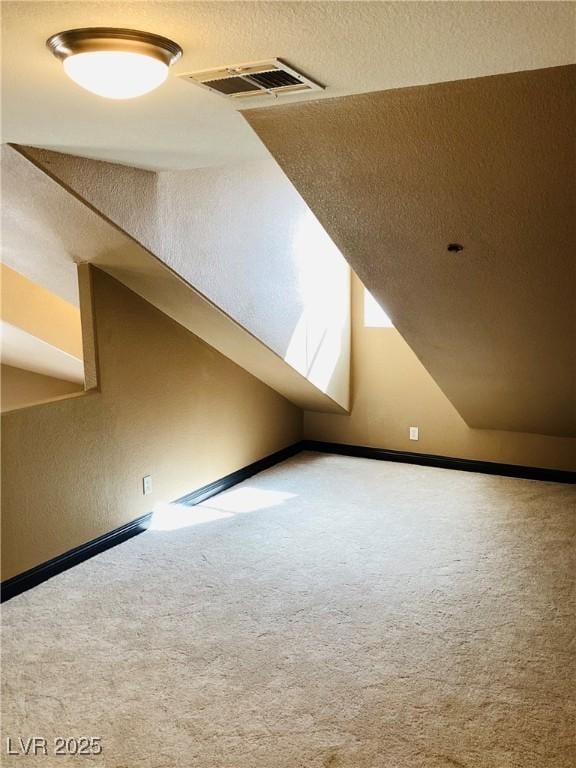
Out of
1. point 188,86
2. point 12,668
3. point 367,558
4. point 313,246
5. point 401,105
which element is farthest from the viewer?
point 313,246

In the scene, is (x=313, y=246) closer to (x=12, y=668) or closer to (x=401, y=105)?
(x=401, y=105)

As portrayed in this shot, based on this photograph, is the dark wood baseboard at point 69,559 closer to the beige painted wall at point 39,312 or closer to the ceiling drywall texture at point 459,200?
the beige painted wall at point 39,312

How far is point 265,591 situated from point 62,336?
2.15 m

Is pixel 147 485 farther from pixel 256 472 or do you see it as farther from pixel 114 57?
pixel 114 57

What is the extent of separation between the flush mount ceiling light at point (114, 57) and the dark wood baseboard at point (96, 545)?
2.52m

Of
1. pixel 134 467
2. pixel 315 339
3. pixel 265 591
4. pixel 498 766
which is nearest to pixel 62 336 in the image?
pixel 134 467

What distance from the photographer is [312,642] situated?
287 cm

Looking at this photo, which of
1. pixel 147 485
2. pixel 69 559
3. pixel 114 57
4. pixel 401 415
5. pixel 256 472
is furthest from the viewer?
pixel 401 415

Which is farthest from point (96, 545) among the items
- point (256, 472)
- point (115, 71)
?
point (115, 71)

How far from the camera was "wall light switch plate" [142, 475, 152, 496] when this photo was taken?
4.07 meters

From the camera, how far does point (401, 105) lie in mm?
2086

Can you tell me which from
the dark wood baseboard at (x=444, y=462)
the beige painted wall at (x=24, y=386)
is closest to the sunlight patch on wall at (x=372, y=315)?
the dark wood baseboard at (x=444, y=462)

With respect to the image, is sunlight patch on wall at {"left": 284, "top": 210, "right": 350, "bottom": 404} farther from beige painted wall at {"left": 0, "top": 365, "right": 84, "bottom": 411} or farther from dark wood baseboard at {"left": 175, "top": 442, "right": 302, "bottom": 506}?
beige painted wall at {"left": 0, "top": 365, "right": 84, "bottom": 411}

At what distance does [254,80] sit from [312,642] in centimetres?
215
